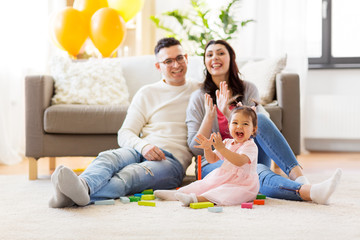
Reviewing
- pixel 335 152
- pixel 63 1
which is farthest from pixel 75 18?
pixel 335 152

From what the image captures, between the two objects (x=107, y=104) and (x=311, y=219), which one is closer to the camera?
(x=311, y=219)

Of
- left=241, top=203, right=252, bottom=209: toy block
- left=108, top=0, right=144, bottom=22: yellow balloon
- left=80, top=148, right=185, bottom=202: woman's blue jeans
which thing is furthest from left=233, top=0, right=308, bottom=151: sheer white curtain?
left=241, top=203, right=252, bottom=209: toy block

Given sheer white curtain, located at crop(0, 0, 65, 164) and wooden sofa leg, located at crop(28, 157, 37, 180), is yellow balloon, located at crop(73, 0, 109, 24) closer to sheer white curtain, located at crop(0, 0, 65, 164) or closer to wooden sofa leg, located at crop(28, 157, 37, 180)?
sheer white curtain, located at crop(0, 0, 65, 164)

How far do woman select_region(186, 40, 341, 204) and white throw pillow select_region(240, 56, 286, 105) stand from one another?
736 mm

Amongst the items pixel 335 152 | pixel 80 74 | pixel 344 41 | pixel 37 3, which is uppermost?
pixel 37 3

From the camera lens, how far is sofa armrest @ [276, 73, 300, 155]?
9.27 feet

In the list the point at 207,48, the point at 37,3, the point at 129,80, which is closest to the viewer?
the point at 207,48

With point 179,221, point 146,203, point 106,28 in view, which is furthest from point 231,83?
point 106,28

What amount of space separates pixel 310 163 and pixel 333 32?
1.68m

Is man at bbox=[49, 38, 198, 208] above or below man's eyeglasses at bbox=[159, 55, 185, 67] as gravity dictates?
below

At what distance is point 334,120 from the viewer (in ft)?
14.4

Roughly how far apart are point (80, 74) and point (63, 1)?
4.87 ft

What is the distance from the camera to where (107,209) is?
1856mm

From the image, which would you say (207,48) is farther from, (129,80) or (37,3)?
(37,3)
